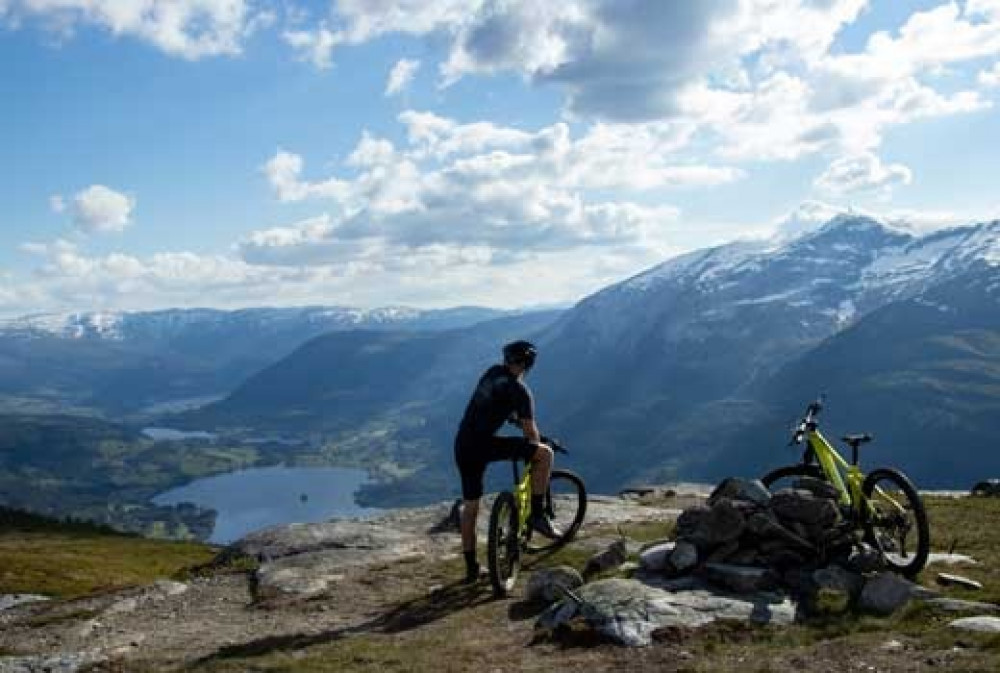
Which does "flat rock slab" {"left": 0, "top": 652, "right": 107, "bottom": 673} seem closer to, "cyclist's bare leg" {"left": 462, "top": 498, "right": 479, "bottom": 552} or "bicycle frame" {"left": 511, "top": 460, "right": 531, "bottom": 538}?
"cyclist's bare leg" {"left": 462, "top": 498, "right": 479, "bottom": 552}

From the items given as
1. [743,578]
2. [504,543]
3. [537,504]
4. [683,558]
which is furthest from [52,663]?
[743,578]

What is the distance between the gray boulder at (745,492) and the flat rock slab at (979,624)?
4.20 m

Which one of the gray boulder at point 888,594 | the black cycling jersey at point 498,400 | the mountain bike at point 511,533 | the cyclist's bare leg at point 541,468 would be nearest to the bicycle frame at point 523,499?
the mountain bike at point 511,533

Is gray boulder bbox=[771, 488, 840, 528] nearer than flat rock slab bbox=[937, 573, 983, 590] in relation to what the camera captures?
No

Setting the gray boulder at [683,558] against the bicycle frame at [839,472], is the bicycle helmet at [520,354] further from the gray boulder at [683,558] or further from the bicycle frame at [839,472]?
the bicycle frame at [839,472]

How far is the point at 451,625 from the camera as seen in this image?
14.6 m

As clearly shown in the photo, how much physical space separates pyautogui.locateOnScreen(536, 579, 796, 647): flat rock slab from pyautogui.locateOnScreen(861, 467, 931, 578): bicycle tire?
2418 millimetres

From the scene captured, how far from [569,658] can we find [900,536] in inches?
258

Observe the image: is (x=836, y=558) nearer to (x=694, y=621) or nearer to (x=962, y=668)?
(x=694, y=621)

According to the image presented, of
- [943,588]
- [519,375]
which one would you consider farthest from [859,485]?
[519,375]

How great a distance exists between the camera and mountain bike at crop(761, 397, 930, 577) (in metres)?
14.6

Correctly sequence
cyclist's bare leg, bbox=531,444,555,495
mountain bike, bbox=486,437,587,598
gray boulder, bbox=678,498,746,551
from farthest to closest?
cyclist's bare leg, bbox=531,444,555,495, mountain bike, bbox=486,437,587,598, gray boulder, bbox=678,498,746,551

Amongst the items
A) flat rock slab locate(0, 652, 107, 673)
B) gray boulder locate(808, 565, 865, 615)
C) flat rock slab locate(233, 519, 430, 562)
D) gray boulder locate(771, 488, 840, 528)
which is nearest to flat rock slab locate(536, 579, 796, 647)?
gray boulder locate(808, 565, 865, 615)

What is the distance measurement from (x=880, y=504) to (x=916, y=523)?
0.74m
